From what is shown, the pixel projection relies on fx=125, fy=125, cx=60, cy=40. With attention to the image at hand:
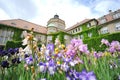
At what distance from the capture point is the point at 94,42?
17.3 meters

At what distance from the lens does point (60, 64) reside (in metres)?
1.33

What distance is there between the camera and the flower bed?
1107 millimetres

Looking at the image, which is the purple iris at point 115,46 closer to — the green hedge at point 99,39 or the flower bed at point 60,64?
the flower bed at point 60,64

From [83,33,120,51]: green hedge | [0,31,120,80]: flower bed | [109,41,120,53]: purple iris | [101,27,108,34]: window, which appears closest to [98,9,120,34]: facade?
[101,27,108,34]: window

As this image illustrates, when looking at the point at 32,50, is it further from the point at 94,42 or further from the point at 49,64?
the point at 94,42

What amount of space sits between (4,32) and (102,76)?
2622 cm

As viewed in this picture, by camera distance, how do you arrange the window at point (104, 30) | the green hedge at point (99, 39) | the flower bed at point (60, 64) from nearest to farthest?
the flower bed at point (60, 64)
the green hedge at point (99, 39)
the window at point (104, 30)

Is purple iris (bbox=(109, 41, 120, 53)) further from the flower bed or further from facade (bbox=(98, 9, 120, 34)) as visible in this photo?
facade (bbox=(98, 9, 120, 34))

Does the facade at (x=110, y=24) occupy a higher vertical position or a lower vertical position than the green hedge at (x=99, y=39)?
higher

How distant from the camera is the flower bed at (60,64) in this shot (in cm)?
111

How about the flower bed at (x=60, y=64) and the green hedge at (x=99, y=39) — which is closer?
the flower bed at (x=60, y=64)

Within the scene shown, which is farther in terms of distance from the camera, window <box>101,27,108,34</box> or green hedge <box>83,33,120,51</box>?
window <box>101,27,108,34</box>

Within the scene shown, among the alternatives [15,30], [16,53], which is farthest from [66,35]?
[16,53]

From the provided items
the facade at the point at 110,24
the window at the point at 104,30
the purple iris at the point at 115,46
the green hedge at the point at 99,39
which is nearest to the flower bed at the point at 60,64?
the purple iris at the point at 115,46
